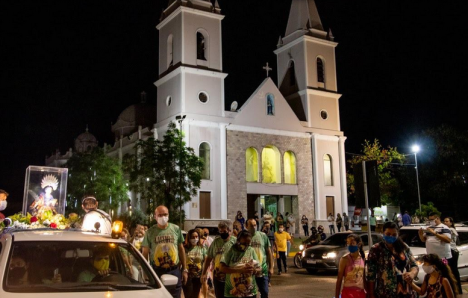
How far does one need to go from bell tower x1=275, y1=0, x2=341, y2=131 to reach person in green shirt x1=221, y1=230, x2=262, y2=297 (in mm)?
34130

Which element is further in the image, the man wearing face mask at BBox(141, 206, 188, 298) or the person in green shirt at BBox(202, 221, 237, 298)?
the person in green shirt at BBox(202, 221, 237, 298)

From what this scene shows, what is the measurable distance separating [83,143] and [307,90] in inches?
1307

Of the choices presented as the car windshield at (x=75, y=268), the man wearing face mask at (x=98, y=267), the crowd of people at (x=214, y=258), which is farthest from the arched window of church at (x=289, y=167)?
the man wearing face mask at (x=98, y=267)

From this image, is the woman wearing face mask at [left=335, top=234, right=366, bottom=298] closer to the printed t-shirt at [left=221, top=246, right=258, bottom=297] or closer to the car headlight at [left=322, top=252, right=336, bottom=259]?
the printed t-shirt at [left=221, top=246, right=258, bottom=297]

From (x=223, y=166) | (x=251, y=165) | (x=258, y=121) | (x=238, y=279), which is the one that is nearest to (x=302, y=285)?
(x=238, y=279)

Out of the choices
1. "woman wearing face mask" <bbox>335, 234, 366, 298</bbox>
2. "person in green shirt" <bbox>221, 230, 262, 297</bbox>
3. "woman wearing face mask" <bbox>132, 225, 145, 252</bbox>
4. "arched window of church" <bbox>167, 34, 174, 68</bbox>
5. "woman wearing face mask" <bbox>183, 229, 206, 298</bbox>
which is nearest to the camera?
"person in green shirt" <bbox>221, 230, 262, 297</bbox>

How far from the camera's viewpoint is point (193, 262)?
8953 millimetres

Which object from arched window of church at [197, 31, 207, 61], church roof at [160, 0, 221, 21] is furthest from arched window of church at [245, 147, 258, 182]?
church roof at [160, 0, 221, 21]

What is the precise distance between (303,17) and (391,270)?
38881 mm

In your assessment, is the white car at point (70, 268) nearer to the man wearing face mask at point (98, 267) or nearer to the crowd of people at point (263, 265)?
the man wearing face mask at point (98, 267)

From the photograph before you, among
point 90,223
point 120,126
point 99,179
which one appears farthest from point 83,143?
point 90,223

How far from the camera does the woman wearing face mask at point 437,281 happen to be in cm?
609

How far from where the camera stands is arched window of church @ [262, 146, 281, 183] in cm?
3825

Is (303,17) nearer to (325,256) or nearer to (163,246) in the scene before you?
(325,256)
